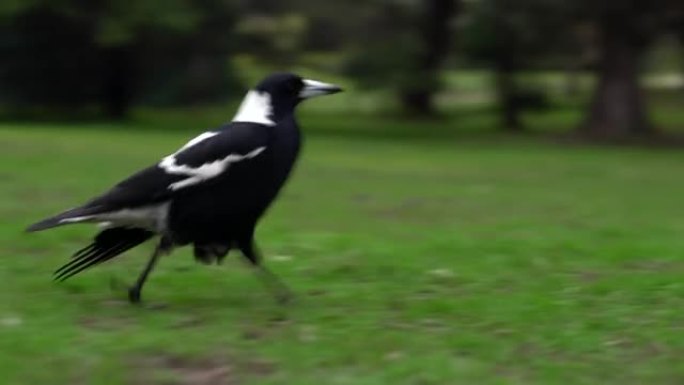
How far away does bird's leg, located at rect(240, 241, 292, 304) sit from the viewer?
722 centimetres

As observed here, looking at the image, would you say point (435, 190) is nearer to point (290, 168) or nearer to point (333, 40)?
point (290, 168)

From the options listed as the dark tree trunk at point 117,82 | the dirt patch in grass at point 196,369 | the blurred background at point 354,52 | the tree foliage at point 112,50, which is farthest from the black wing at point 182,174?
the dark tree trunk at point 117,82

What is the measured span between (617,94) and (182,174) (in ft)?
95.5

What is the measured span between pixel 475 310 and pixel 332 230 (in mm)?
5015

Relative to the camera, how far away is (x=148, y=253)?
9422mm

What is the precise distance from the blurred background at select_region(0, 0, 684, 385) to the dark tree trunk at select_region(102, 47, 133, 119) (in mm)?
81

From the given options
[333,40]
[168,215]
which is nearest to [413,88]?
[333,40]

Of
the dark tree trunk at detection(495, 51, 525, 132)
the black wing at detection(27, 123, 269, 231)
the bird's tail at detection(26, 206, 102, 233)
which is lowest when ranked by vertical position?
the dark tree trunk at detection(495, 51, 525, 132)

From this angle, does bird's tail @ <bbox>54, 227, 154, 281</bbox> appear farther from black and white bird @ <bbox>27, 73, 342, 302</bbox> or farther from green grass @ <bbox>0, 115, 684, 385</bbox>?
green grass @ <bbox>0, 115, 684, 385</bbox>

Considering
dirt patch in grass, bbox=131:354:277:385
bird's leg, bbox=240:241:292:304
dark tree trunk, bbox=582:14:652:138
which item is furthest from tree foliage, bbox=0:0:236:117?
dirt patch in grass, bbox=131:354:277:385

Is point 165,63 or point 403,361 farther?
point 165,63

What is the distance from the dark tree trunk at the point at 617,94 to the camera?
33.9m

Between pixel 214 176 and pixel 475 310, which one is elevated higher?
pixel 214 176

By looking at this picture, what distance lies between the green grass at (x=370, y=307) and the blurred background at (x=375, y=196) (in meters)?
0.02
